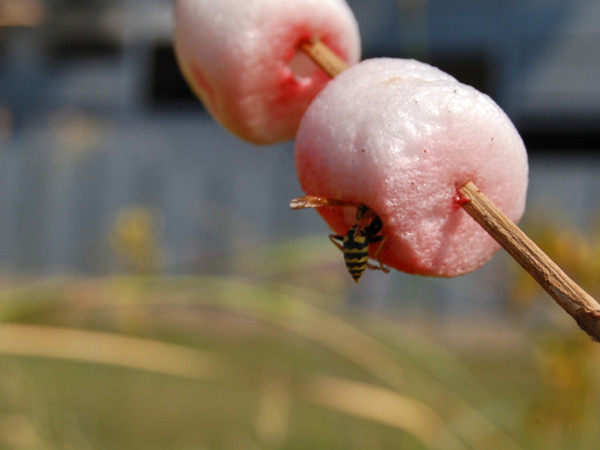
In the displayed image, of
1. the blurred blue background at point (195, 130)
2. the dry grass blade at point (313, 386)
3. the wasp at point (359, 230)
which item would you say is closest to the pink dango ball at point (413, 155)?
the wasp at point (359, 230)

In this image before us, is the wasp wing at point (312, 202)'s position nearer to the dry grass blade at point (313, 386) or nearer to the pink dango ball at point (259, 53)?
the pink dango ball at point (259, 53)

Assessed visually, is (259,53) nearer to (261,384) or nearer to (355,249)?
(355,249)

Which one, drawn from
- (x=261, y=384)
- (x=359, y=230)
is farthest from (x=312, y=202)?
(x=261, y=384)

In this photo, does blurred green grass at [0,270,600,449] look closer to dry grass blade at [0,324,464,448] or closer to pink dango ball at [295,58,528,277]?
dry grass blade at [0,324,464,448]

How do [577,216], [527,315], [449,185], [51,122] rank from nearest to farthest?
[449,185] → [527,315] → [577,216] → [51,122]

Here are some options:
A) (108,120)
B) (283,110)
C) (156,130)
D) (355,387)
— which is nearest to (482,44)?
(156,130)

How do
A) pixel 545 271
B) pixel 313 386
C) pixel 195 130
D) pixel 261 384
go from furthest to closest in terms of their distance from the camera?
pixel 195 130 < pixel 261 384 < pixel 313 386 < pixel 545 271

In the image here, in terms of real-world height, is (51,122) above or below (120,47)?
below

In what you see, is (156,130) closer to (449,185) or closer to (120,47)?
(120,47)
